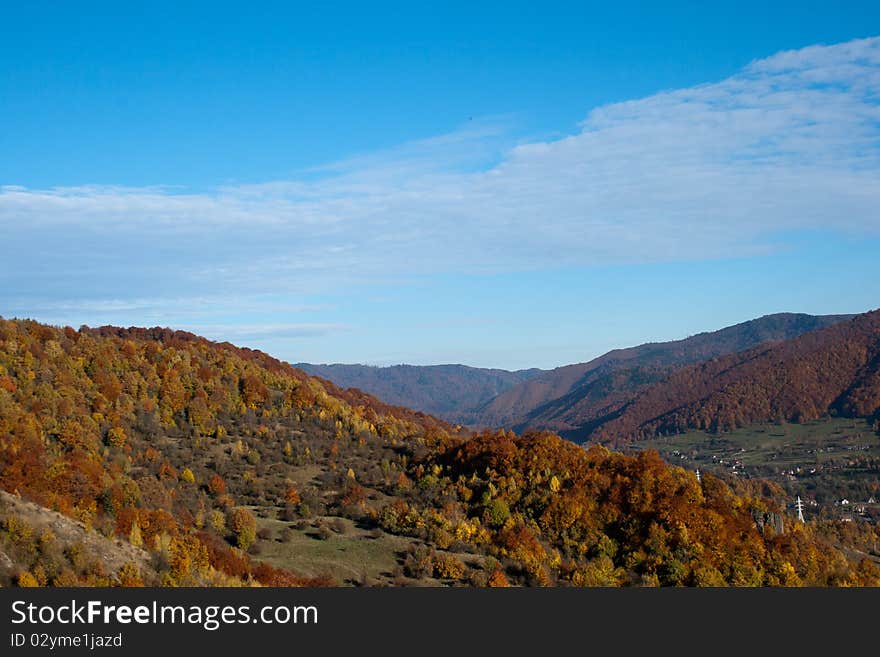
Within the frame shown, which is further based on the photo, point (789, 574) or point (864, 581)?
point (864, 581)

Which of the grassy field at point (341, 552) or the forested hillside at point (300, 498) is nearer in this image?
the forested hillside at point (300, 498)

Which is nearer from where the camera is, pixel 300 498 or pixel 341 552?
pixel 341 552

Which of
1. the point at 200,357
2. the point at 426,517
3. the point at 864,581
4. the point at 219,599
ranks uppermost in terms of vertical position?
the point at 200,357

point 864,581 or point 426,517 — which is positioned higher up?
point 426,517

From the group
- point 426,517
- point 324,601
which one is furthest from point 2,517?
point 426,517

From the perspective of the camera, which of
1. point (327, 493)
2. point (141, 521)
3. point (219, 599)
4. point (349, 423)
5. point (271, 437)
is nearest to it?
point (219, 599)

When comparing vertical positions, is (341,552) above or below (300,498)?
below

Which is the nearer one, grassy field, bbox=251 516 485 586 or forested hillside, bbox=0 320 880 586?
forested hillside, bbox=0 320 880 586

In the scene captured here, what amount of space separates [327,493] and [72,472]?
2037 centimetres

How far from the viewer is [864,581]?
158 ft

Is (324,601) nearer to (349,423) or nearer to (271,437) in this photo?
(271,437)

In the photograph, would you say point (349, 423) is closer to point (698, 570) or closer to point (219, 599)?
point (698, 570)

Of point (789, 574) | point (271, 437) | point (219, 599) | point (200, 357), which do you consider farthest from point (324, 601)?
point (200, 357)

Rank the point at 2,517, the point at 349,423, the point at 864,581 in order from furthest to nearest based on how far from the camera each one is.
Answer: the point at 349,423 < the point at 864,581 < the point at 2,517
